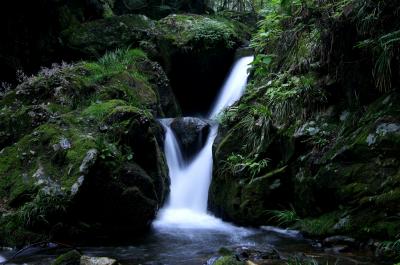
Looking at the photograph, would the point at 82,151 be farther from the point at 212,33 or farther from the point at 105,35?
the point at 212,33

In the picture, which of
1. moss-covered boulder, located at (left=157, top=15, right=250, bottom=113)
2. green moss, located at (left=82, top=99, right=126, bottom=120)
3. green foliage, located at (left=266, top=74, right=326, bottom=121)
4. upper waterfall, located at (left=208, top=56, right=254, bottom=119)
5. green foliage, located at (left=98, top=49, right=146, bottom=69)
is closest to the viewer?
green foliage, located at (left=266, top=74, right=326, bottom=121)

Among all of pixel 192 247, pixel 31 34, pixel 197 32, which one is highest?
pixel 197 32

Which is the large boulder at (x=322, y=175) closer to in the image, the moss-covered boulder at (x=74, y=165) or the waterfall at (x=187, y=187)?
the waterfall at (x=187, y=187)

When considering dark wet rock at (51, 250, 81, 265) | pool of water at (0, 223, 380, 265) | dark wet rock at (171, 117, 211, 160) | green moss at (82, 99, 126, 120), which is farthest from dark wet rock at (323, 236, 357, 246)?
dark wet rock at (171, 117, 211, 160)

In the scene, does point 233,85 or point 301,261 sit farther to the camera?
point 233,85

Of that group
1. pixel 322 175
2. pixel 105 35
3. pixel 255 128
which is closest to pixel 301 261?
pixel 322 175

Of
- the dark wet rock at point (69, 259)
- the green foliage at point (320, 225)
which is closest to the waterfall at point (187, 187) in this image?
the green foliage at point (320, 225)

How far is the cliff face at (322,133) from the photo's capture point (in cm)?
505

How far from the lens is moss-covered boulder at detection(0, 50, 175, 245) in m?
5.57

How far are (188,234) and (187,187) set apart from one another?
6.82 feet

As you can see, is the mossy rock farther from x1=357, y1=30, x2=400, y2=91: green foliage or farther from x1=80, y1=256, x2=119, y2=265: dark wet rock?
x1=80, y1=256, x2=119, y2=265: dark wet rock

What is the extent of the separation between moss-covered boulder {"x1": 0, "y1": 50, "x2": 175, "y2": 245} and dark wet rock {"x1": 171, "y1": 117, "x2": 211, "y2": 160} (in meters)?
0.99

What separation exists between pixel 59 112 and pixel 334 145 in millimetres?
4821

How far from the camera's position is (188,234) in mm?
6195
